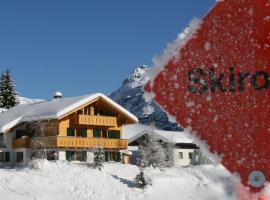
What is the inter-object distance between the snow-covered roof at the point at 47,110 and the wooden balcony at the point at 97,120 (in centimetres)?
112

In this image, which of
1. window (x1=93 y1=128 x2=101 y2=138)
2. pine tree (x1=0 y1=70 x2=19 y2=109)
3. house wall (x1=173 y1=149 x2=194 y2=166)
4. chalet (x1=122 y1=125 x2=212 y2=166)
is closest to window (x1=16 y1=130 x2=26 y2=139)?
window (x1=93 y1=128 x2=101 y2=138)

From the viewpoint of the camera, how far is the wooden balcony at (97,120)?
38562 millimetres

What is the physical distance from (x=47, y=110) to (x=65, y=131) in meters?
2.37

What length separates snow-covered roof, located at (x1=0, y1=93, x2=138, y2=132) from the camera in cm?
3778

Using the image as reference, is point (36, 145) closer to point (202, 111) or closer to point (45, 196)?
point (45, 196)

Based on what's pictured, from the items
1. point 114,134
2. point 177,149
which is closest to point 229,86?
point 114,134

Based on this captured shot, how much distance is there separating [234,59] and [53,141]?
116ft

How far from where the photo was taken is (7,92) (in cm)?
Answer: 6450

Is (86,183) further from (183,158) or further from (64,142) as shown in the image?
(183,158)

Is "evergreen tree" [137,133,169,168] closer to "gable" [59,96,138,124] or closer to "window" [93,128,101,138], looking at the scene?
"gable" [59,96,138,124]

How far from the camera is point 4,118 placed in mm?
43250

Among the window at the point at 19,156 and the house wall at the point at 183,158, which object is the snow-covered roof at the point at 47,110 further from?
the house wall at the point at 183,158

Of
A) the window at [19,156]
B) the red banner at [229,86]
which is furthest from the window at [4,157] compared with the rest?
the red banner at [229,86]

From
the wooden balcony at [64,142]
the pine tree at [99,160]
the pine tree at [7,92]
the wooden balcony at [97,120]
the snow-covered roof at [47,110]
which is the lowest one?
the pine tree at [99,160]
